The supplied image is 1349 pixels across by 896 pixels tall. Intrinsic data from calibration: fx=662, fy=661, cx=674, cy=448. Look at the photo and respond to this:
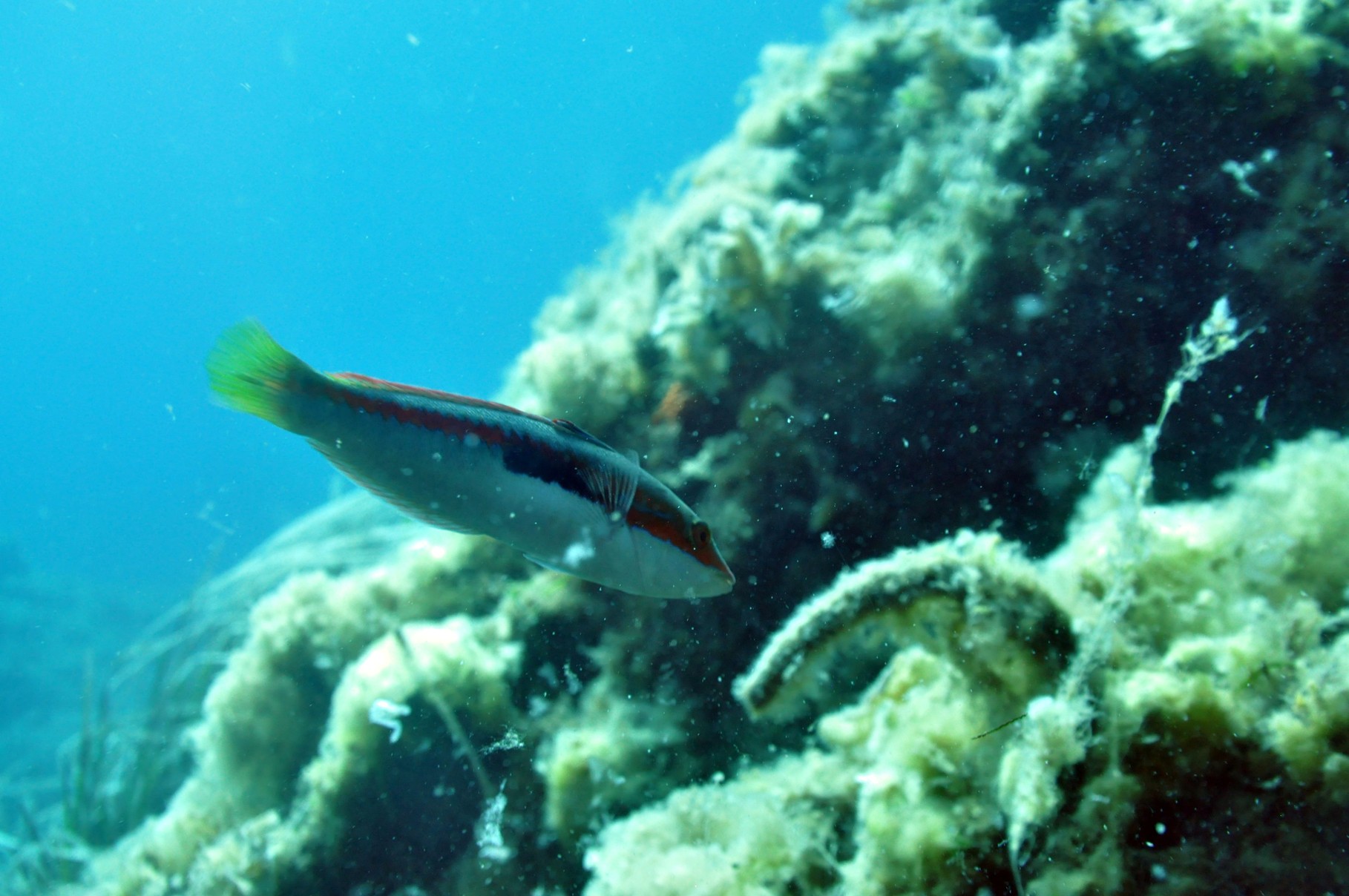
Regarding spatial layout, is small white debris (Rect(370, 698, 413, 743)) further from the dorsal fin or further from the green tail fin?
the dorsal fin

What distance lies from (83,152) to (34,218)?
27.1m

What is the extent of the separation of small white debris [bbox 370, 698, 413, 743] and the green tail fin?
2.51 m

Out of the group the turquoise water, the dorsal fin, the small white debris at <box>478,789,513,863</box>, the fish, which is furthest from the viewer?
the turquoise water

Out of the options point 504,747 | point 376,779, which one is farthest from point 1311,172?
point 376,779

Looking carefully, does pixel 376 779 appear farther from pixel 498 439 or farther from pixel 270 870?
pixel 498 439

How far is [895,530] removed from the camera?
3.50m

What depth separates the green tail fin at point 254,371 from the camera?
1.45m

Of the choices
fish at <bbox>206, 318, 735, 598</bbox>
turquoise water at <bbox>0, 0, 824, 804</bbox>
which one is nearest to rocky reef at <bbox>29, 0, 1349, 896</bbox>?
fish at <bbox>206, 318, 735, 598</bbox>

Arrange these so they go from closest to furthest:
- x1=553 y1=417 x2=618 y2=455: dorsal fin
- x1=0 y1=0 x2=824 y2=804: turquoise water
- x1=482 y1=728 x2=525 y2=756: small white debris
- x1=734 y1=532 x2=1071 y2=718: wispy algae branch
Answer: x1=553 y1=417 x2=618 y2=455: dorsal fin, x1=734 y1=532 x2=1071 y2=718: wispy algae branch, x1=482 y1=728 x2=525 y2=756: small white debris, x1=0 y1=0 x2=824 y2=804: turquoise water

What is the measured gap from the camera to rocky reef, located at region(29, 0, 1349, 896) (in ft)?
6.35

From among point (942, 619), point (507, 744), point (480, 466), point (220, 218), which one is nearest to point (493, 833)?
point (507, 744)

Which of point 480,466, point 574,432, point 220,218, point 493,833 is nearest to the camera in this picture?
point 480,466

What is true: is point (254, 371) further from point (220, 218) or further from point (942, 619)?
point (220, 218)

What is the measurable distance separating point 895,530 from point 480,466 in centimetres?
263
